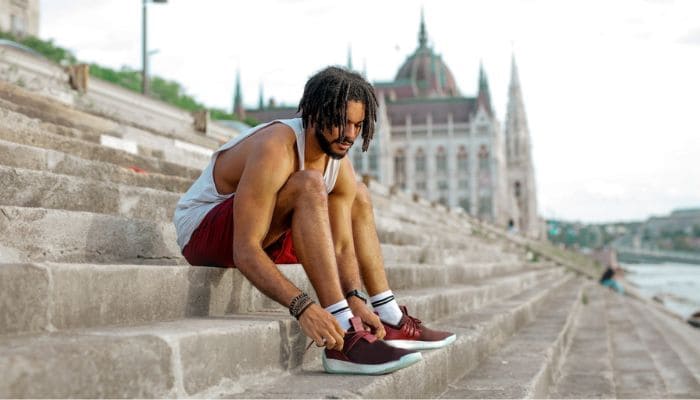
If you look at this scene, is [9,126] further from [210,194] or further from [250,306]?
[250,306]

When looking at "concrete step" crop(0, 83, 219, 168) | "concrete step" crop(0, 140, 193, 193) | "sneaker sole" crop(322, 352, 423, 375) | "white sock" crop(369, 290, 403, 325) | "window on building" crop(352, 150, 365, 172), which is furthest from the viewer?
"window on building" crop(352, 150, 365, 172)

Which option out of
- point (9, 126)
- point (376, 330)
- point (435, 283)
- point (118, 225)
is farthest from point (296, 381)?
point (435, 283)

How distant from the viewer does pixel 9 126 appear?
3916 millimetres

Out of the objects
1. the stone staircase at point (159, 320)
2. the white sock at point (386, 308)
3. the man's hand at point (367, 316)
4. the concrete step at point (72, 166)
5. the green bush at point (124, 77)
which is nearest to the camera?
the stone staircase at point (159, 320)

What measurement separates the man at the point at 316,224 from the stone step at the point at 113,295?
15cm

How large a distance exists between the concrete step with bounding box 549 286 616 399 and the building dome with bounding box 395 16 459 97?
3775 inches

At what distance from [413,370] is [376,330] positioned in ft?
0.89

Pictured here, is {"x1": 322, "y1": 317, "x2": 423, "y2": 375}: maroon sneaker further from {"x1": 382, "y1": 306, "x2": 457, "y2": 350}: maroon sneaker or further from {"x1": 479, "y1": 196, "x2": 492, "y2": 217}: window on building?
{"x1": 479, "y1": 196, "x2": 492, "y2": 217}: window on building

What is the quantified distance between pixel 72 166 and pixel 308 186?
70.0 inches

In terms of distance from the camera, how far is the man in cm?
236

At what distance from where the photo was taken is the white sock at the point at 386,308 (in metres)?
2.84

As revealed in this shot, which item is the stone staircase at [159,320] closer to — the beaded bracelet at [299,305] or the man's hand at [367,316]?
the beaded bracelet at [299,305]

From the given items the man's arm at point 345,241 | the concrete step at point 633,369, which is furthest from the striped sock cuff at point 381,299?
the concrete step at point 633,369

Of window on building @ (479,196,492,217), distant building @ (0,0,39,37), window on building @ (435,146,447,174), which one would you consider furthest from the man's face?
window on building @ (435,146,447,174)
